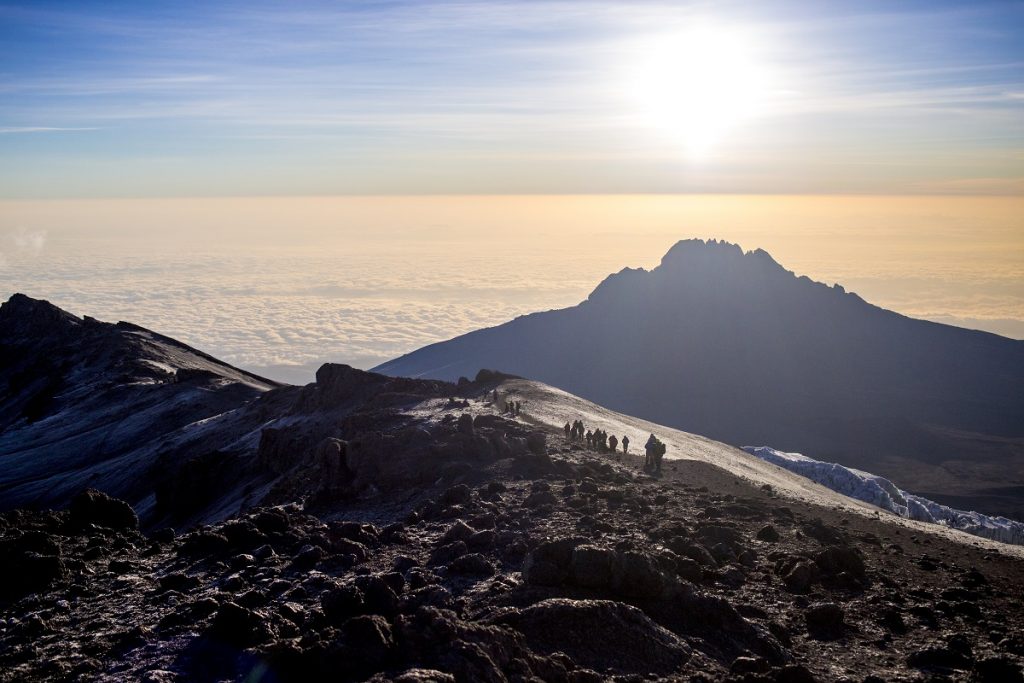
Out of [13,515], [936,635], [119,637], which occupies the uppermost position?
[936,635]

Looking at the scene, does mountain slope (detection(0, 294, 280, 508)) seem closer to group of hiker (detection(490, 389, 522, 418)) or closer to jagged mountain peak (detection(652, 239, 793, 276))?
group of hiker (detection(490, 389, 522, 418))

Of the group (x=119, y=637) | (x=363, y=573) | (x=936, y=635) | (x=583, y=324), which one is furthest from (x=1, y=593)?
(x=583, y=324)

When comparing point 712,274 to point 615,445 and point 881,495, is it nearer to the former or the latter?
point 881,495

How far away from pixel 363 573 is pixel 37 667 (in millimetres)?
5416

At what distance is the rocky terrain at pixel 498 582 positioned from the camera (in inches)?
475

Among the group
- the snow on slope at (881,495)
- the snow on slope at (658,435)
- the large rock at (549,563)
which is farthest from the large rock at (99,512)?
the snow on slope at (881,495)

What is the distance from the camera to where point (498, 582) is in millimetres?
15188

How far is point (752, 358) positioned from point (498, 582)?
448 ft

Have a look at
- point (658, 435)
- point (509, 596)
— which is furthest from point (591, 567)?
point (658, 435)

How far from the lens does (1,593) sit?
14984mm

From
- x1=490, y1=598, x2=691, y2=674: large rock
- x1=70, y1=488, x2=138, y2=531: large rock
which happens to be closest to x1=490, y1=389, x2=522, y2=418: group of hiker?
x1=70, y1=488, x2=138, y2=531: large rock

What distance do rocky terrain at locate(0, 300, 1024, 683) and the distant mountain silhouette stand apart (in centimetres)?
10682

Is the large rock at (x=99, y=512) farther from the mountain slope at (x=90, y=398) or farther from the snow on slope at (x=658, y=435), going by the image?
the mountain slope at (x=90, y=398)

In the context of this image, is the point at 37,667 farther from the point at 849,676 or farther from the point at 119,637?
the point at 849,676
